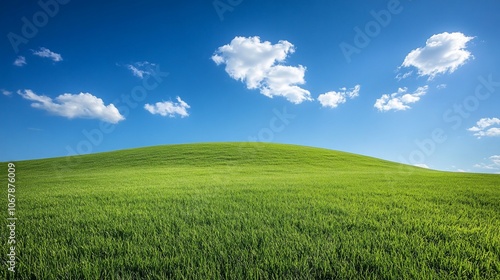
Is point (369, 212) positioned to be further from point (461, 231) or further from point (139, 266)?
point (139, 266)

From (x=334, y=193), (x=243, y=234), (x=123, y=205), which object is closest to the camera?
(x=243, y=234)

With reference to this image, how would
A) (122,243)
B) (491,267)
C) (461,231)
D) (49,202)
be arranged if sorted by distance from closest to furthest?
1. (491,267)
2. (122,243)
3. (461,231)
4. (49,202)

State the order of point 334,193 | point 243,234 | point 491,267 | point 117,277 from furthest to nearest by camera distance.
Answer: point 334,193 → point 243,234 → point 491,267 → point 117,277

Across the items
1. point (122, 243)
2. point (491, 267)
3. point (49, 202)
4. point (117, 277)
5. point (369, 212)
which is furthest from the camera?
point (49, 202)

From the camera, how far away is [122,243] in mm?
3969

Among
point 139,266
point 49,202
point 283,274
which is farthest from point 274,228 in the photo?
point 49,202

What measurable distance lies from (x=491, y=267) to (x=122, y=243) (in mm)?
5583

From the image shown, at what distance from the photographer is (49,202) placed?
7867 millimetres

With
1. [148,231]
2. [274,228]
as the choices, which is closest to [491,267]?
[274,228]

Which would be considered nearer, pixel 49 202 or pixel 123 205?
pixel 123 205

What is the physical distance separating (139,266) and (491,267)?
16.2 ft

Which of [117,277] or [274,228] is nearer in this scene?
[117,277]

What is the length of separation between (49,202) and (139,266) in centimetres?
694

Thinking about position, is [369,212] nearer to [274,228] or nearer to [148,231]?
[274,228]
